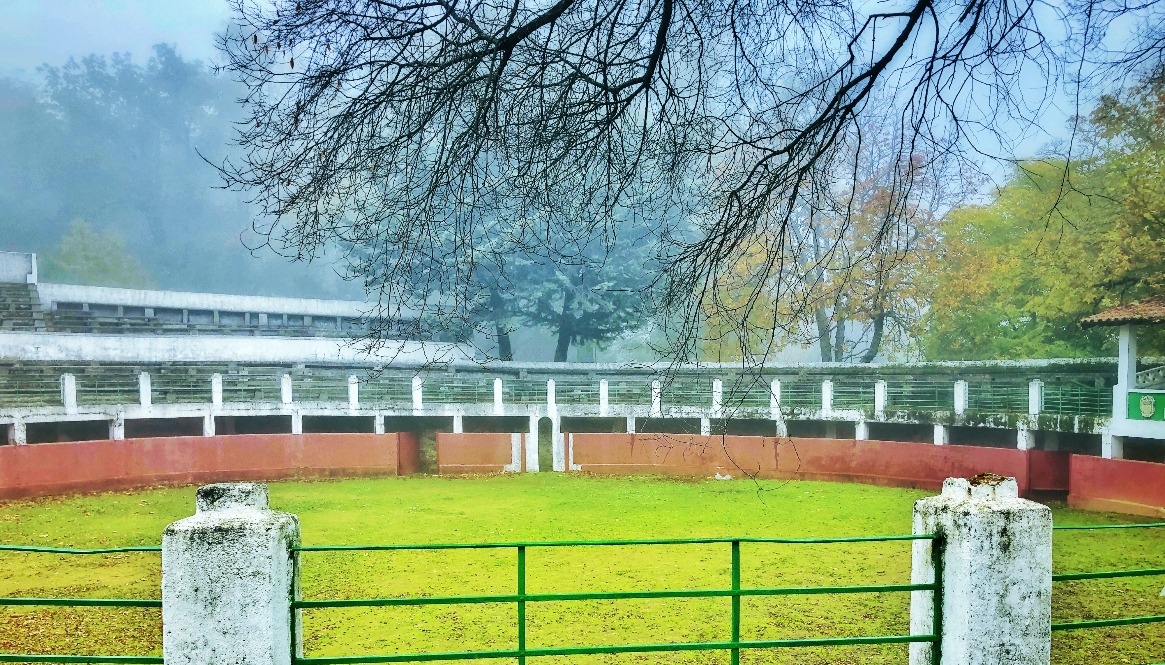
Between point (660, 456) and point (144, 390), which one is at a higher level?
point (144, 390)

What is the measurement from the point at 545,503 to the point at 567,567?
599cm

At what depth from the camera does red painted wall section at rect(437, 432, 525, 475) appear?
68.0 ft

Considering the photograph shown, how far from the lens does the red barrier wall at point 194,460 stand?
16594mm

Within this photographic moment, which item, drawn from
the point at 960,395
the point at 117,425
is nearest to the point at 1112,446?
the point at 960,395

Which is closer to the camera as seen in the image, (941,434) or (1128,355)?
(1128,355)

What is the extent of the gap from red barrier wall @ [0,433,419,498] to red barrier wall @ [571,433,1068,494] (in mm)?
4548

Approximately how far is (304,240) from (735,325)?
6.53ft

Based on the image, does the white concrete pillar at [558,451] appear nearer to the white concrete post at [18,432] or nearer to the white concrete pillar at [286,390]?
the white concrete pillar at [286,390]

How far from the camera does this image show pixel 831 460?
19.2m

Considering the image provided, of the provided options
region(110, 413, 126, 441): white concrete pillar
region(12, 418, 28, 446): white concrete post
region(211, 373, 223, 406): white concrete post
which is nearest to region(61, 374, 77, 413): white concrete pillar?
region(110, 413, 126, 441): white concrete pillar

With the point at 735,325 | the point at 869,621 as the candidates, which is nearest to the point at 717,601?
the point at 869,621

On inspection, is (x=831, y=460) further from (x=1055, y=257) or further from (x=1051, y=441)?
(x=1055, y=257)

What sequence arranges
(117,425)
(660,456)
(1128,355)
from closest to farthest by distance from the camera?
(1128,355) < (117,425) < (660,456)

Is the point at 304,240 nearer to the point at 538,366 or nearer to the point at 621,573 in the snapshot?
the point at 621,573
